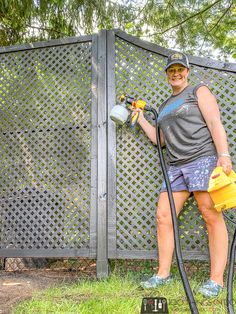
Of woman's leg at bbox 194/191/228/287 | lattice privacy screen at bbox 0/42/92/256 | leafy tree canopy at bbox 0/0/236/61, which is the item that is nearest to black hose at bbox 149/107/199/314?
woman's leg at bbox 194/191/228/287

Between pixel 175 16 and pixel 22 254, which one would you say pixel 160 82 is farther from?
pixel 175 16

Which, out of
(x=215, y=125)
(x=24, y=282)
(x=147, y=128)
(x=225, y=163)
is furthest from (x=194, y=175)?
(x=24, y=282)

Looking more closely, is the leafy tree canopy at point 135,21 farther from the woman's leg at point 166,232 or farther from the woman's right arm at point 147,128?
the woman's leg at point 166,232

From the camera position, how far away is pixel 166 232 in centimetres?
285

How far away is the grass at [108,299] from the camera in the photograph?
7.65ft

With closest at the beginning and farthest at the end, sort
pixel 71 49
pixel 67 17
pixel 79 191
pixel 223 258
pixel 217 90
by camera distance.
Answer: pixel 223 258 → pixel 217 90 → pixel 79 191 → pixel 71 49 → pixel 67 17

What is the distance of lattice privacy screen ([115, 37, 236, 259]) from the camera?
310 cm

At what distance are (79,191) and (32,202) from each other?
1.59 ft

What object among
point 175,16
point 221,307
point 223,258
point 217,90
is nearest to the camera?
point 221,307

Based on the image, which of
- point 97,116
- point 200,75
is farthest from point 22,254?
point 200,75

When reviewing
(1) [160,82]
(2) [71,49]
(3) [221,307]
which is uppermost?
(2) [71,49]

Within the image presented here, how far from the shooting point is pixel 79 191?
11.2ft

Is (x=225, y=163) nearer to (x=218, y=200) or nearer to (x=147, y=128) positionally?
(x=218, y=200)

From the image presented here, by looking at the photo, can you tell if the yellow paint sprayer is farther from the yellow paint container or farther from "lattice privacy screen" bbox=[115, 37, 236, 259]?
the yellow paint container
